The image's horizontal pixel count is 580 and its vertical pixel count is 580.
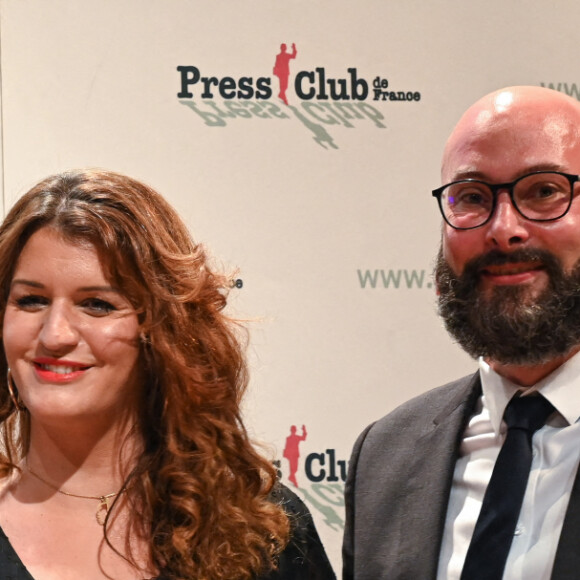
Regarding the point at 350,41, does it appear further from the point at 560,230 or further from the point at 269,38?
the point at 560,230

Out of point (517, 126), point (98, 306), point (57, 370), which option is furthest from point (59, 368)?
point (517, 126)

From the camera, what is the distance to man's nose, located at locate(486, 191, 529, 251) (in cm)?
202

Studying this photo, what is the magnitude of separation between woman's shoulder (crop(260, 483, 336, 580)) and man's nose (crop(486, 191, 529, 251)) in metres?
0.71

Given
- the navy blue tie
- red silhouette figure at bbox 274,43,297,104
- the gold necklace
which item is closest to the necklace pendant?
the gold necklace

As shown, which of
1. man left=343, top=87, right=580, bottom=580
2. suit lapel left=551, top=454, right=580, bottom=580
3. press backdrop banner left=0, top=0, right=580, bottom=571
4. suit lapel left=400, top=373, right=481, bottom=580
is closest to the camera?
suit lapel left=551, top=454, right=580, bottom=580

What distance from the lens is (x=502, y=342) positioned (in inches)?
79.7

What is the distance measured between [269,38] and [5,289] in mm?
1576

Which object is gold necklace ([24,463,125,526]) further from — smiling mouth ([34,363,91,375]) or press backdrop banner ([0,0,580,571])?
press backdrop banner ([0,0,580,571])

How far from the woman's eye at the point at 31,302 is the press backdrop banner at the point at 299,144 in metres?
1.23

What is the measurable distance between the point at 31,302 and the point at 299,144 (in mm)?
1536

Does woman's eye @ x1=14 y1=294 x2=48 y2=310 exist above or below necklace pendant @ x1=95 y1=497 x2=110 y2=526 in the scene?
above

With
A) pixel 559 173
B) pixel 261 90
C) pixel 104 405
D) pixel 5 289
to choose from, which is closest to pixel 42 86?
pixel 261 90

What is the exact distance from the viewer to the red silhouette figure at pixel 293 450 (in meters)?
3.24

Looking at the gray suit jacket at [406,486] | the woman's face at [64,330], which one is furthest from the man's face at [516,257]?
the woman's face at [64,330]
